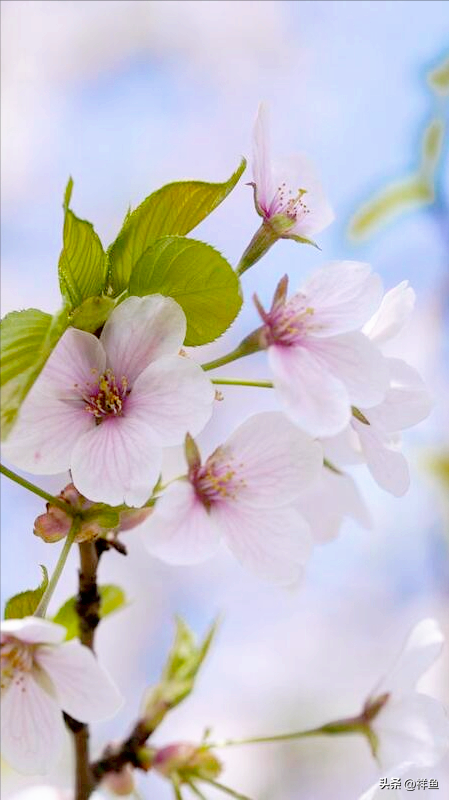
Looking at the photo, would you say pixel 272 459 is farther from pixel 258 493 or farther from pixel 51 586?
pixel 51 586

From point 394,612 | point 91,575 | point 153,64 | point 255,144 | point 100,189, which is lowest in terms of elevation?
point 394,612

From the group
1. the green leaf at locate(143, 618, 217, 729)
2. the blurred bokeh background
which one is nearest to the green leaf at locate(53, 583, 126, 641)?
the green leaf at locate(143, 618, 217, 729)

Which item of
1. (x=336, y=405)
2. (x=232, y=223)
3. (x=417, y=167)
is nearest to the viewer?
(x=336, y=405)

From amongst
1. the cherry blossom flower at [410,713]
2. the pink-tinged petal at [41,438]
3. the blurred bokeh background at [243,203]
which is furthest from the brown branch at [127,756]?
the blurred bokeh background at [243,203]

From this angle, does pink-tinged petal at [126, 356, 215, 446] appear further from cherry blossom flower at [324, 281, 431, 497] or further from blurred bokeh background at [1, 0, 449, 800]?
blurred bokeh background at [1, 0, 449, 800]

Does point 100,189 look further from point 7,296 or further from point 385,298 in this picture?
point 385,298

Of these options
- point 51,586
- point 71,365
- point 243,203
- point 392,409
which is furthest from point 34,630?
point 243,203

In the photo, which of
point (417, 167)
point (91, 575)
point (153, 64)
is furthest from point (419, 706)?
point (153, 64)
